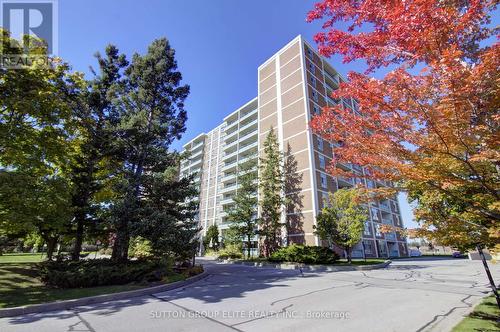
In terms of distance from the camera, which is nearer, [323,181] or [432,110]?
[432,110]

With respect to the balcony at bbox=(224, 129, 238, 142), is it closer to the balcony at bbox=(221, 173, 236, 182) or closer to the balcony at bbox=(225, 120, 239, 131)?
the balcony at bbox=(225, 120, 239, 131)

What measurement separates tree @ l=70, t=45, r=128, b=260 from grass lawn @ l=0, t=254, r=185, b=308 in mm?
3553

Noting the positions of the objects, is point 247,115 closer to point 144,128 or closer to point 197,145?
point 197,145

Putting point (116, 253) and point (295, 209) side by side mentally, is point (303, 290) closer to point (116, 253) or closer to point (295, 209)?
point (116, 253)

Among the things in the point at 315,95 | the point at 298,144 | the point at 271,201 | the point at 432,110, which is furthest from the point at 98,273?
the point at 315,95

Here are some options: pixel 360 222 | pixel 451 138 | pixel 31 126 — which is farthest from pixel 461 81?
pixel 360 222

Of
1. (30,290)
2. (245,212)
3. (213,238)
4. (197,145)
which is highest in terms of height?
(197,145)

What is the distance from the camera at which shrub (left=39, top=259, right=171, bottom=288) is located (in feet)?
35.5

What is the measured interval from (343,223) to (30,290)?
22141mm

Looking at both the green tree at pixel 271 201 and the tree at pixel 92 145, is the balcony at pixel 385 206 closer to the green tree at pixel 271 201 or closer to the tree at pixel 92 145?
the green tree at pixel 271 201

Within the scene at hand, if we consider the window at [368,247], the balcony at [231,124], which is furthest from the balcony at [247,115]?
the window at [368,247]

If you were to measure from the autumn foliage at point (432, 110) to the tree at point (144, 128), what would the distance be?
13047mm

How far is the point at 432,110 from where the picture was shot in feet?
11.6

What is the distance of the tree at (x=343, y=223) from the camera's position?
23.1 metres
